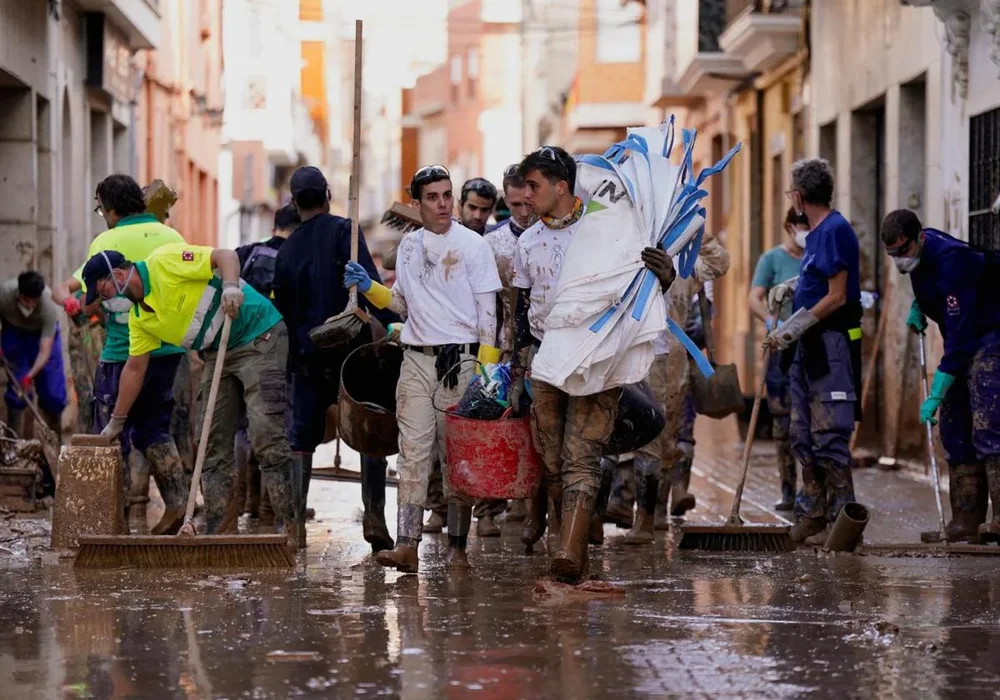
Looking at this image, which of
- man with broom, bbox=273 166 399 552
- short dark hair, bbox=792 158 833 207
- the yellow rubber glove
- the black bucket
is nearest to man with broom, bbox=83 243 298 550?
man with broom, bbox=273 166 399 552

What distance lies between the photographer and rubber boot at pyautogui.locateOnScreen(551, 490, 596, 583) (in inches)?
309

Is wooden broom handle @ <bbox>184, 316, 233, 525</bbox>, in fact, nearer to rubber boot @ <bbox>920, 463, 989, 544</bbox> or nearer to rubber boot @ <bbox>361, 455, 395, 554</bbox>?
rubber boot @ <bbox>361, 455, 395, 554</bbox>

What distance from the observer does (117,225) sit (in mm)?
10680

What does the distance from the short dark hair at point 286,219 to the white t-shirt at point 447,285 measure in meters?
2.57

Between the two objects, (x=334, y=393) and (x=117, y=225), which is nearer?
(x=334, y=393)

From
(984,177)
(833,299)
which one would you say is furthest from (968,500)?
(984,177)

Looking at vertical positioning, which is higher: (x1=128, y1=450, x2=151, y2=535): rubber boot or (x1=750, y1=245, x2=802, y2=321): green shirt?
(x1=750, y1=245, x2=802, y2=321): green shirt

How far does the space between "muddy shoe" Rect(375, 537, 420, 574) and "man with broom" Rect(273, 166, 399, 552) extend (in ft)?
3.88

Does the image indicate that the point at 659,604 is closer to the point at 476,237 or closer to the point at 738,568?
the point at 738,568

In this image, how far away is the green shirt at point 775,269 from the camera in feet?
40.6

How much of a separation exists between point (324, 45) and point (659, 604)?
88.4 metres

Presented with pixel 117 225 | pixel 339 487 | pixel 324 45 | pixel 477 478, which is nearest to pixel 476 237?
pixel 477 478

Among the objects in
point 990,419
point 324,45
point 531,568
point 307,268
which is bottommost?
point 531,568

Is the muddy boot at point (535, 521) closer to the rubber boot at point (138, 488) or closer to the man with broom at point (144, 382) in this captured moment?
the man with broom at point (144, 382)
